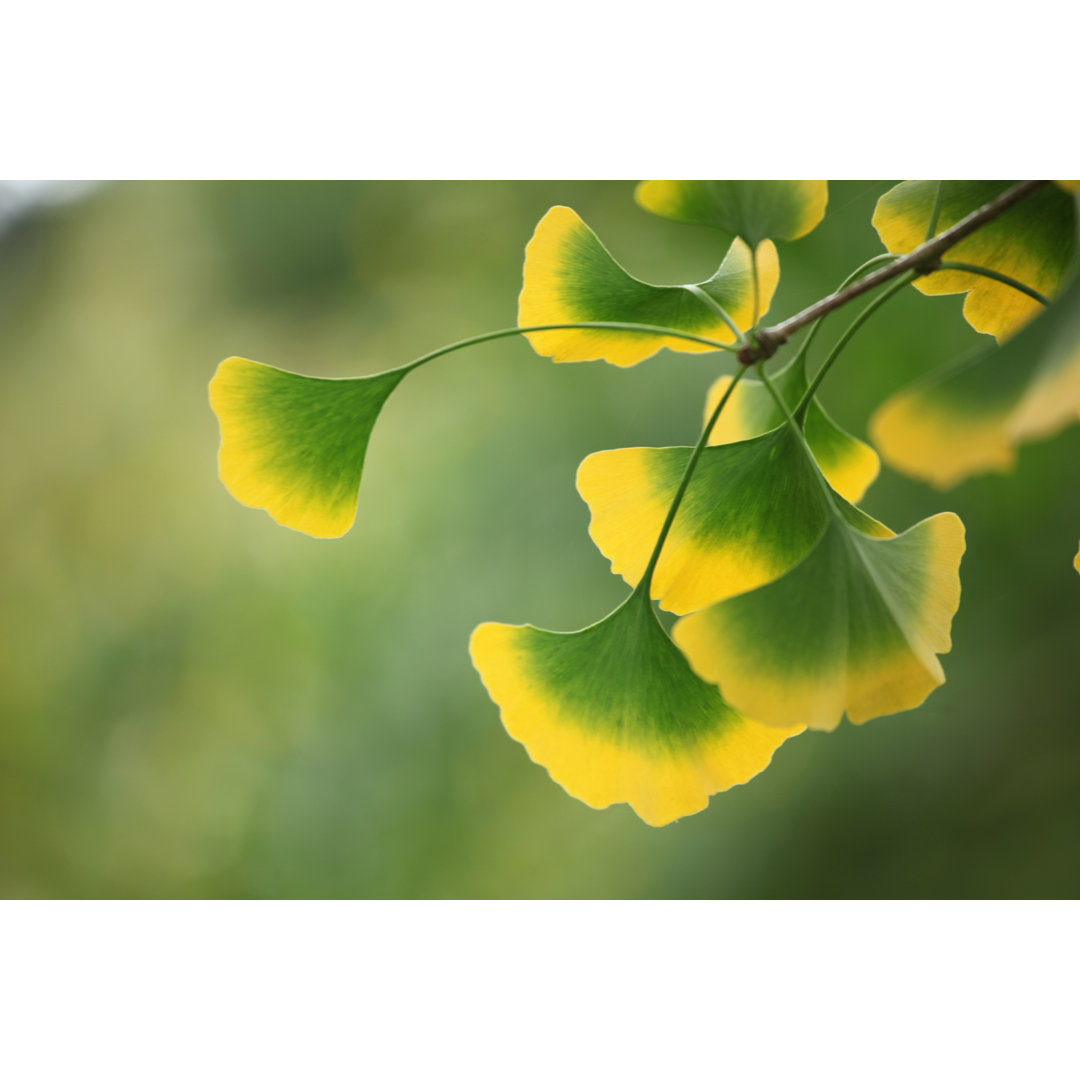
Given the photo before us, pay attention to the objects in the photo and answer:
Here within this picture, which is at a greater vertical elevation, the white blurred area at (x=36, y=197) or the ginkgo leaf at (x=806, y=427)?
the white blurred area at (x=36, y=197)

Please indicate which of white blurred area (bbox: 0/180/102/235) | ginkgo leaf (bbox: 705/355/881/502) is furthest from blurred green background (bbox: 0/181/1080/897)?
ginkgo leaf (bbox: 705/355/881/502)

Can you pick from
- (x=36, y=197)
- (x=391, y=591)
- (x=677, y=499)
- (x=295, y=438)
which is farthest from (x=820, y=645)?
(x=36, y=197)

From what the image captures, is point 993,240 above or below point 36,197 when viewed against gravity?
below

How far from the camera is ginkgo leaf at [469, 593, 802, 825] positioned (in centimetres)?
26

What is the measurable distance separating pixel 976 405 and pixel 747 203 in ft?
0.49

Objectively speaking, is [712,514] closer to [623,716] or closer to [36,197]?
[623,716]

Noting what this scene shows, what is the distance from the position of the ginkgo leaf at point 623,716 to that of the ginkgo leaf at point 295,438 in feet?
0.21

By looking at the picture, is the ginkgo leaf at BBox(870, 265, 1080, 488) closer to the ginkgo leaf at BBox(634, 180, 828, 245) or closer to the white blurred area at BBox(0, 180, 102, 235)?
the ginkgo leaf at BBox(634, 180, 828, 245)

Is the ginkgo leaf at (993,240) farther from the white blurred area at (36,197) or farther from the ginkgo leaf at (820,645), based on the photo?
the white blurred area at (36,197)

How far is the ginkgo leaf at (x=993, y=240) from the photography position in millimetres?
280

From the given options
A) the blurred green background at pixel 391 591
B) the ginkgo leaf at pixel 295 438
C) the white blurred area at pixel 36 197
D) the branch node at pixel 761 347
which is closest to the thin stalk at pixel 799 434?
the branch node at pixel 761 347

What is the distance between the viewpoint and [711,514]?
0.90ft

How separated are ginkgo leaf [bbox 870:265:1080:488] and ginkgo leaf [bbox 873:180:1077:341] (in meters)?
0.11
